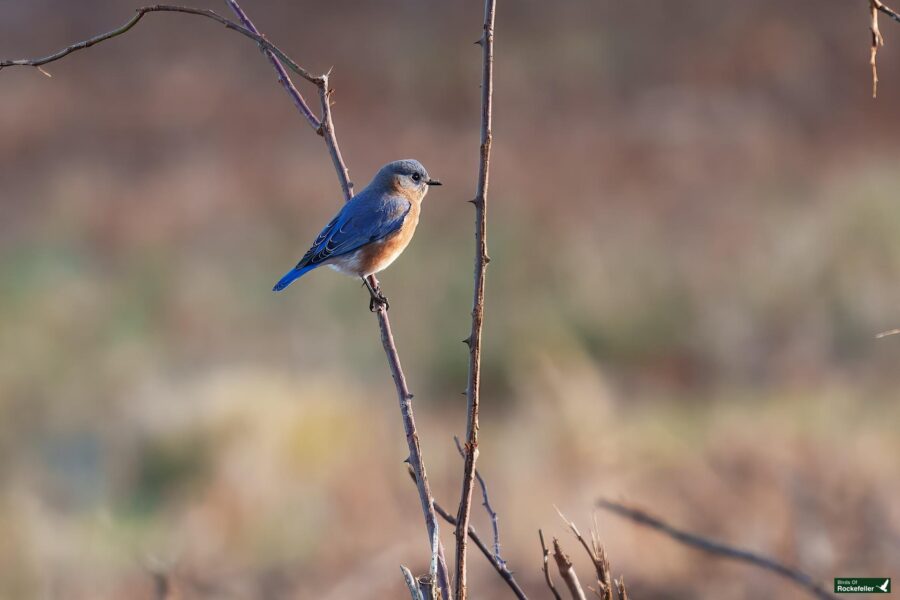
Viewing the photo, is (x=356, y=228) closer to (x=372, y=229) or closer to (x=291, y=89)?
(x=372, y=229)

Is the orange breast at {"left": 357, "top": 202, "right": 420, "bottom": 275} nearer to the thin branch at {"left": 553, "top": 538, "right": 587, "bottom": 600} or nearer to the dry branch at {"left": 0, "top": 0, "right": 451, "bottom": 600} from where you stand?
the dry branch at {"left": 0, "top": 0, "right": 451, "bottom": 600}

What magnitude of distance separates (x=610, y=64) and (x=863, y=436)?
6.82 metres

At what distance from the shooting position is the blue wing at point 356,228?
9.67 feet

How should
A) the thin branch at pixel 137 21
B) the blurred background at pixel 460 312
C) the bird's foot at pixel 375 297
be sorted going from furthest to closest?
the blurred background at pixel 460 312
the bird's foot at pixel 375 297
the thin branch at pixel 137 21

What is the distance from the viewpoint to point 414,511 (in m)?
5.29

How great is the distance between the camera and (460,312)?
825 cm

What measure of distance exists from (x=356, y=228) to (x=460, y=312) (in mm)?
5280

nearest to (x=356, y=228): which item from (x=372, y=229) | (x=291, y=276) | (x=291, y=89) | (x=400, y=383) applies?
(x=372, y=229)

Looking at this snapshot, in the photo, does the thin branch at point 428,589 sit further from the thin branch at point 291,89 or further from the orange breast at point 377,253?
the orange breast at point 377,253

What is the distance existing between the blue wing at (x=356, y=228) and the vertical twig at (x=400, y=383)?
125 cm

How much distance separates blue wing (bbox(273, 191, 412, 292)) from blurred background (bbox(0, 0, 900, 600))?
0.91 meters

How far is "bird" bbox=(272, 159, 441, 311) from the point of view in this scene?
2906 mm

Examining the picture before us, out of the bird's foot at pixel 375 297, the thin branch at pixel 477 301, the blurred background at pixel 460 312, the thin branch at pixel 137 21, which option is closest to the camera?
the thin branch at pixel 477 301

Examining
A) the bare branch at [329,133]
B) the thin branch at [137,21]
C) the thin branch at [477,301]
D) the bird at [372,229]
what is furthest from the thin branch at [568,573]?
the bird at [372,229]
